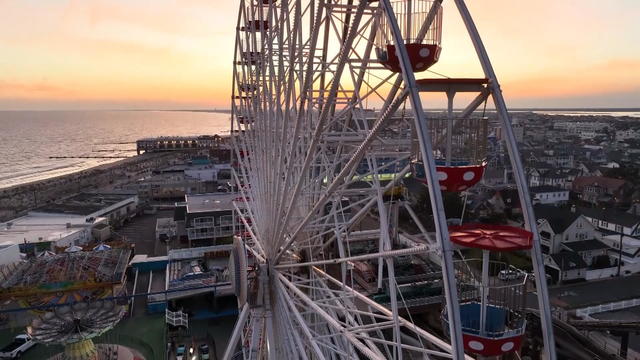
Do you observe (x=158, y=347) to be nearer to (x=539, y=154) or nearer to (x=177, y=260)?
(x=177, y=260)

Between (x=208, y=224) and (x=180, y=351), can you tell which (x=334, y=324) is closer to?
(x=180, y=351)

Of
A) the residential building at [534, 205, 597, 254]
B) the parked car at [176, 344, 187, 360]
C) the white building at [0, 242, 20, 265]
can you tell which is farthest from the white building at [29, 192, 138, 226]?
the residential building at [534, 205, 597, 254]

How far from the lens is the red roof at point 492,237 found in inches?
183

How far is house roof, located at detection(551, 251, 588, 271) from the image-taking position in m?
25.5

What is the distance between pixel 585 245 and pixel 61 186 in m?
60.6

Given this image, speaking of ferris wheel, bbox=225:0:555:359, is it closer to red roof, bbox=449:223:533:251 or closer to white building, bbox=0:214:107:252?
red roof, bbox=449:223:533:251

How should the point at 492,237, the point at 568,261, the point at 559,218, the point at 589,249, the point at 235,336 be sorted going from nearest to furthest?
the point at 492,237, the point at 235,336, the point at 568,261, the point at 589,249, the point at 559,218

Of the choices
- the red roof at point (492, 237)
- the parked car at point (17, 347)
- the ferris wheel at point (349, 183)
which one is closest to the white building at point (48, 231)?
the parked car at point (17, 347)

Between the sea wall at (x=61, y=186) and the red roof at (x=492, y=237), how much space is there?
158 ft

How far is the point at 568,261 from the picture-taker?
25.9 metres

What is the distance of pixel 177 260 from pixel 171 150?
255ft

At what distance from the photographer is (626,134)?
10906 cm

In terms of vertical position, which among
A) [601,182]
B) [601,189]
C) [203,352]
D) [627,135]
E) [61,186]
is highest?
[627,135]

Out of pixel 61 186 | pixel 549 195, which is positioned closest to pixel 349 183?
pixel 549 195
